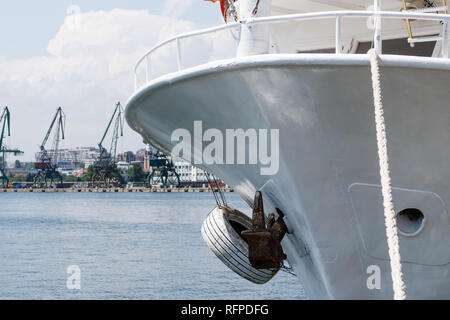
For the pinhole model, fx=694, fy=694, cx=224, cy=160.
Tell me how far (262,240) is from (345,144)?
5.39 ft

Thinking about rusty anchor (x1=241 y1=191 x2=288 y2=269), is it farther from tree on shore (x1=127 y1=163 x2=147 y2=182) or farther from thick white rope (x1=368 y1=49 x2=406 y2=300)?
tree on shore (x1=127 y1=163 x2=147 y2=182)

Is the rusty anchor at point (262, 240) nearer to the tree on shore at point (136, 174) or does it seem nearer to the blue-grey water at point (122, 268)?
the blue-grey water at point (122, 268)

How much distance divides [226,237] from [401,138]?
3.10 metres

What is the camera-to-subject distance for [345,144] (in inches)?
277

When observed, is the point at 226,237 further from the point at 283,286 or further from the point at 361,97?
the point at 283,286

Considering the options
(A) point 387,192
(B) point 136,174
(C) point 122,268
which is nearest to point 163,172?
(B) point 136,174

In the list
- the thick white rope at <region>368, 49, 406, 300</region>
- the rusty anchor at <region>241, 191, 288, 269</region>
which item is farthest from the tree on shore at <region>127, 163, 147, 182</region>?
the thick white rope at <region>368, 49, 406, 300</region>

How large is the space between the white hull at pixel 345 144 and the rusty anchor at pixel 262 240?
283 millimetres

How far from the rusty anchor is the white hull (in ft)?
0.93

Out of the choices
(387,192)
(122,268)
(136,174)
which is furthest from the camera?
(136,174)

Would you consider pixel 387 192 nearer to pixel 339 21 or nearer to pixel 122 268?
pixel 339 21
